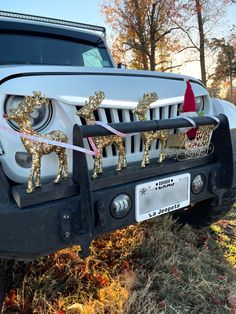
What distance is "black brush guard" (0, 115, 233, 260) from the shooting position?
1770 millimetres

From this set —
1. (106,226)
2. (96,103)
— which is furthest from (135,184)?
(96,103)

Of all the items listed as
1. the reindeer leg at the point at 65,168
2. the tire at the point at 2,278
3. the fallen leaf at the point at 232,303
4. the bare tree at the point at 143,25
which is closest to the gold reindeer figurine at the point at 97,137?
the reindeer leg at the point at 65,168

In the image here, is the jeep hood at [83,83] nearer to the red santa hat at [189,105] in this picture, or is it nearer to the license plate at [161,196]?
the red santa hat at [189,105]

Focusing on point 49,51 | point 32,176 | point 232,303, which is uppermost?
point 49,51

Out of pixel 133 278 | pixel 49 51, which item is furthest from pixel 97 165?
pixel 49 51

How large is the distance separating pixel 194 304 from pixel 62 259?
1094mm

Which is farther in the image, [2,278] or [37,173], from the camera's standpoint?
[2,278]

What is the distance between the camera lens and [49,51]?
12.5 ft

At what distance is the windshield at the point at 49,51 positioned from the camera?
3.46m

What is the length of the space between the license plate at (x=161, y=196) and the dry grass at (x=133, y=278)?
0.60 m

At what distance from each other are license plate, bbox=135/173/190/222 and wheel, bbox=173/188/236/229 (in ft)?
1.49

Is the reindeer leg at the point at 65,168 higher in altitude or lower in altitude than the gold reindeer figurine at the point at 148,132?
lower

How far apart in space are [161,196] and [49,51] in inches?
89.3

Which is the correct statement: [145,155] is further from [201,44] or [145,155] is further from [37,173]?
[201,44]
